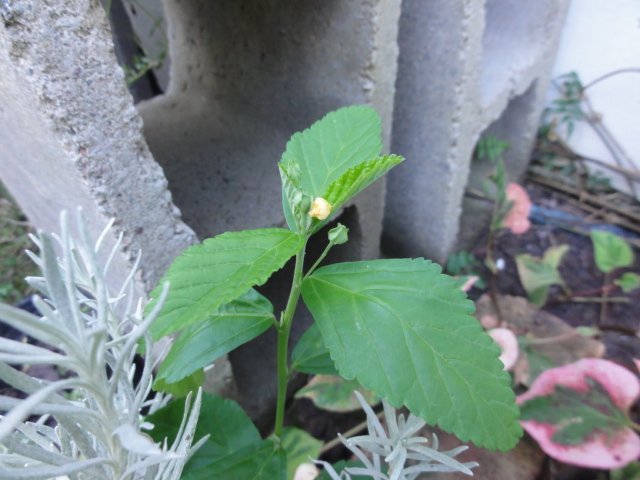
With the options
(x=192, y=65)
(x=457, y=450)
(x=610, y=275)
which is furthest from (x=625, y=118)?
(x=457, y=450)

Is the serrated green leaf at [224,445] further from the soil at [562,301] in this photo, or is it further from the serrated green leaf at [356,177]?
the soil at [562,301]

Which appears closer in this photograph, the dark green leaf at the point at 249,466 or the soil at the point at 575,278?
the dark green leaf at the point at 249,466

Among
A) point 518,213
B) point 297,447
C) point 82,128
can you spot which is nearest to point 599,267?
point 518,213

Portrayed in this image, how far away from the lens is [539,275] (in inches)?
55.3

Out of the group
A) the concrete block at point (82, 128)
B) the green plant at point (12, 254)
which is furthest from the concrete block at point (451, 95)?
the green plant at point (12, 254)

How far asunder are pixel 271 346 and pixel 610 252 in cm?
109

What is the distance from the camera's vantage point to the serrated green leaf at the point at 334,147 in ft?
1.63

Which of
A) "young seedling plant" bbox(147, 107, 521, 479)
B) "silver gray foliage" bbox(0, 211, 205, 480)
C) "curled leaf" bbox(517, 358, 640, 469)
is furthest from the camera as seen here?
"curled leaf" bbox(517, 358, 640, 469)

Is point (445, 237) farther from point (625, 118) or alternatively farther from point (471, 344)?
point (471, 344)

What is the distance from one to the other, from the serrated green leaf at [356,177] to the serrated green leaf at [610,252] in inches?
49.0

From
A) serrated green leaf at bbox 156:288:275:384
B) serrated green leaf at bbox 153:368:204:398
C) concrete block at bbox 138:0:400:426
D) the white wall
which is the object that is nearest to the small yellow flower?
serrated green leaf at bbox 156:288:275:384

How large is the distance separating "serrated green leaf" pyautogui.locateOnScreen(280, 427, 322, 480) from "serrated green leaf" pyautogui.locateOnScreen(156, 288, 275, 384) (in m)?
0.41

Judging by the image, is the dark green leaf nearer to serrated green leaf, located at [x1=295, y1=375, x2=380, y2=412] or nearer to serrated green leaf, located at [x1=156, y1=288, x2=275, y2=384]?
Answer: serrated green leaf, located at [x1=156, y1=288, x2=275, y2=384]

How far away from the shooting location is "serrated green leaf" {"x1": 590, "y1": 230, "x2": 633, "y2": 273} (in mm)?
1326
